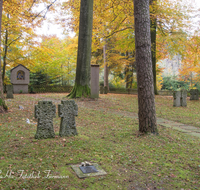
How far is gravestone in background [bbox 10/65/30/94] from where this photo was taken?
17891 millimetres

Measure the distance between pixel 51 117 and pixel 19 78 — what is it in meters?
15.5

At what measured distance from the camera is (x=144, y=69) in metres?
5.25

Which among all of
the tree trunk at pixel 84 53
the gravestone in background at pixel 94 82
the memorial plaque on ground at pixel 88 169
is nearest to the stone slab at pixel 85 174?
the memorial plaque on ground at pixel 88 169

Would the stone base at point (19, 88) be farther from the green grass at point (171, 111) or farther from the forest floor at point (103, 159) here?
the forest floor at point (103, 159)

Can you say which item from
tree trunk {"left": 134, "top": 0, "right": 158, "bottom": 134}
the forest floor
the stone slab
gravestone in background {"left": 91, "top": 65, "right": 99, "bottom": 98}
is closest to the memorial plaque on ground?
the stone slab

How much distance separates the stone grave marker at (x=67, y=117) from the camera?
15.6ft

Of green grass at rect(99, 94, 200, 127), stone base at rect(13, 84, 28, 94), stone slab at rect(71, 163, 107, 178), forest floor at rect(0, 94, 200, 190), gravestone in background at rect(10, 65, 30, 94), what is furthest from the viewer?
stone base at rect(13, 84, 28, 94)

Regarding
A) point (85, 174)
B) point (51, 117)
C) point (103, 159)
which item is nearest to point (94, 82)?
point (51, 117)

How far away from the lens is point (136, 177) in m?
3.13

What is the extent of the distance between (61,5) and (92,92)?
7.51 meters

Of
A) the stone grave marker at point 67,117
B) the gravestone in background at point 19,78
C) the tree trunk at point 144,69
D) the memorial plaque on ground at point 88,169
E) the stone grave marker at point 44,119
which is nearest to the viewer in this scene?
the memorial plaque on ground at point 88,169

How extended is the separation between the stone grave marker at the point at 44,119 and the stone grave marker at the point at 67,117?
0.24m

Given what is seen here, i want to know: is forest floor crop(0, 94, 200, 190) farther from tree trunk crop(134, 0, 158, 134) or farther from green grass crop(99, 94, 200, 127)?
green grass crop(99, 94, 200, 127)

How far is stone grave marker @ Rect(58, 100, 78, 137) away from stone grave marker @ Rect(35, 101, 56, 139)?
0.24 m
